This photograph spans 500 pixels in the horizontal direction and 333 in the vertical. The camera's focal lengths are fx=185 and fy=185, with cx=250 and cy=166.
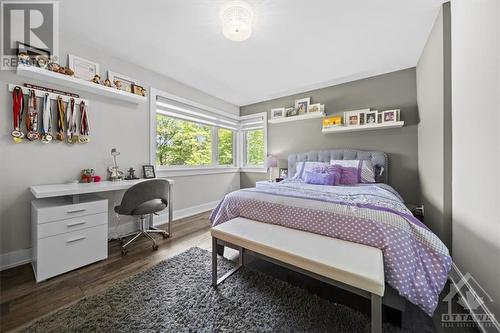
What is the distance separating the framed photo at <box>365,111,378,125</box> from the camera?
9.46ft

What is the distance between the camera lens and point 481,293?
1.22 metres

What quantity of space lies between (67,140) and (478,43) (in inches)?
148

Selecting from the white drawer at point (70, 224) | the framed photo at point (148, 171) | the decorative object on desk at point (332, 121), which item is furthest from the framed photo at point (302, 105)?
the white drawer at point (70, 224)

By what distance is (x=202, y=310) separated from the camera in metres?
1.29

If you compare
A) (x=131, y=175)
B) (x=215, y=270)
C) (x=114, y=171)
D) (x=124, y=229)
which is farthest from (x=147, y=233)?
(x=215, y=270)

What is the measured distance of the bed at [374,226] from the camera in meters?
1.11

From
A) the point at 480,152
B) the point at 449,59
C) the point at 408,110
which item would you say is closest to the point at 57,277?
the point at 480,152

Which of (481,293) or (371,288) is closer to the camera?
(371,288)

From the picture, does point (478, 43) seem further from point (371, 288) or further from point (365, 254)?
point (371, 288)

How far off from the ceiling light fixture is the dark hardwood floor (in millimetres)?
2264

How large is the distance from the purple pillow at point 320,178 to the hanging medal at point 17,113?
3288mm

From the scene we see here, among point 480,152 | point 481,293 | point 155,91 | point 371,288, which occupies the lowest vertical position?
point 481,293

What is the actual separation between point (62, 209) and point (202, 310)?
5.15ft

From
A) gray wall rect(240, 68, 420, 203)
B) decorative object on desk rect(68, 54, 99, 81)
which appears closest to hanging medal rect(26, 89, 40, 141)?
decorative object on desk rect(68, 54, 99, 81)
